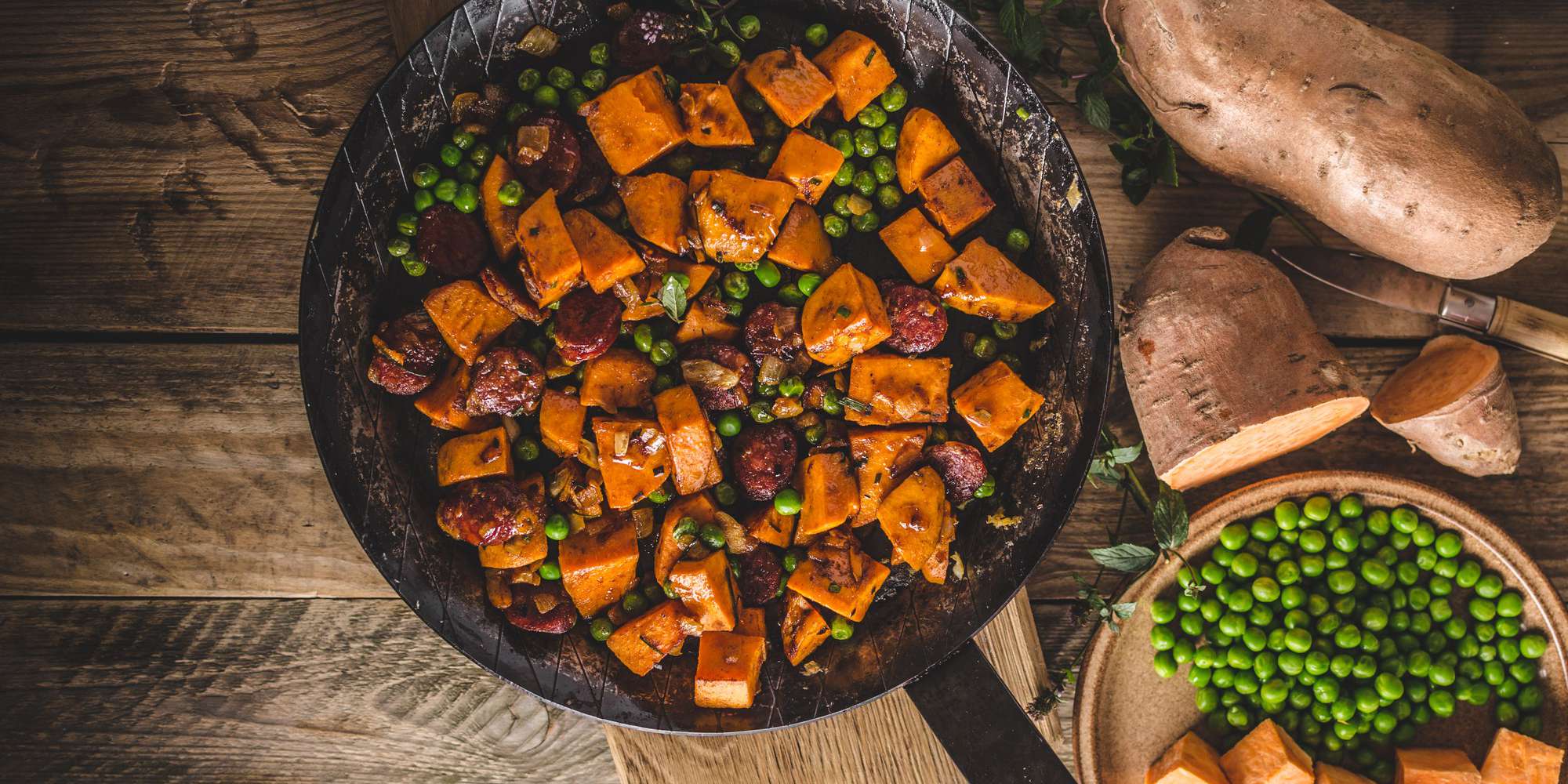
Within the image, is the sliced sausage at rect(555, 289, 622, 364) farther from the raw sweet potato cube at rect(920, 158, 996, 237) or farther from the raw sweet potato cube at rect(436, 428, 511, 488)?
the raw sweet potato cube at rect(920, 158, 996, 237)

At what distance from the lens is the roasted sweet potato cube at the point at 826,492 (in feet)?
9.77

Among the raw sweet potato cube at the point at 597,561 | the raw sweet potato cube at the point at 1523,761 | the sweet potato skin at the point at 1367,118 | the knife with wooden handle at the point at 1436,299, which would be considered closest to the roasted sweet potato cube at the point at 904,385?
the raw sweet potato cube at the point at 597,561

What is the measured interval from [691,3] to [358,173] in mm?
1234

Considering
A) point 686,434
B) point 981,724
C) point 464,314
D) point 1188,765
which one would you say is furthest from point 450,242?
point 1188,765

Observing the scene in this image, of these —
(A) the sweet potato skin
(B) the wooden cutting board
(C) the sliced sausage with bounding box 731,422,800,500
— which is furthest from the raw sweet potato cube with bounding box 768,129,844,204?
(B) the wooden cutting board

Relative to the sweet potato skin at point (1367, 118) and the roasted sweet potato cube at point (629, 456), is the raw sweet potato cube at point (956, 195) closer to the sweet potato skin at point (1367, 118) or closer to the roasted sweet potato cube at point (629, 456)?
the sweet potato skin at point (1367, 118)

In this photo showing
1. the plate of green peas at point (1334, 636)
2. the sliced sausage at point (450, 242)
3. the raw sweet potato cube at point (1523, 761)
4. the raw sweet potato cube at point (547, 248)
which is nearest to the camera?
the raw sweet potato cube at point (547, 248)

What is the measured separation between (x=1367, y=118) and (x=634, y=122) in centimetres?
244

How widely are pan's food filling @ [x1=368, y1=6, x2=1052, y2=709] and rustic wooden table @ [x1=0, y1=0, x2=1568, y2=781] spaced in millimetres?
798

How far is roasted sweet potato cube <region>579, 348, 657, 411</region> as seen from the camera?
116 inches

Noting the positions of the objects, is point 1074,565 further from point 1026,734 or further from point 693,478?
point 693,478

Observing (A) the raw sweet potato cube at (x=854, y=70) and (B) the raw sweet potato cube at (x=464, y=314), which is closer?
(B) the raw sweet potato cube at (x=464, y=314)

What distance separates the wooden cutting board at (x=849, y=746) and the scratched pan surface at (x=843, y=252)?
0.41 m

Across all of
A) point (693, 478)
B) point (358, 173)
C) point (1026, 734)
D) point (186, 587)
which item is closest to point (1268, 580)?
point (1026, 734)
